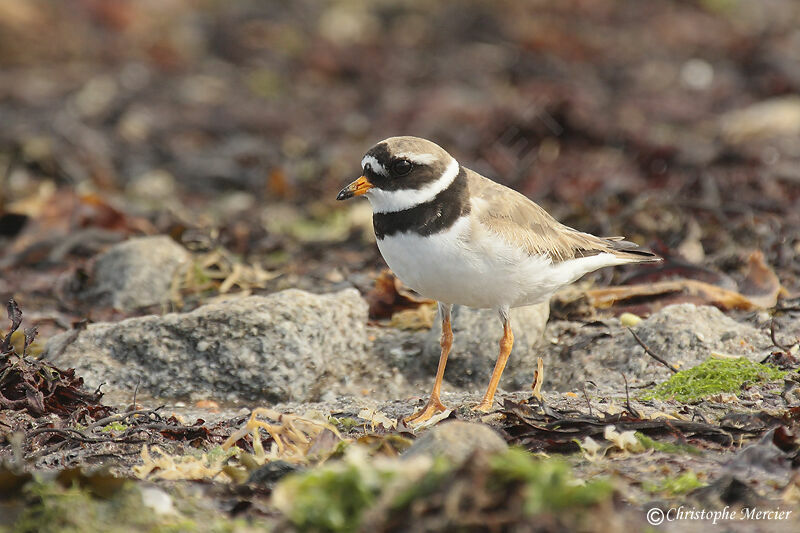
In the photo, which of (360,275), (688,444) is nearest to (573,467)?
(688,444)

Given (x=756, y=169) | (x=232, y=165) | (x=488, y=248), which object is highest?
(x=488, y=248)

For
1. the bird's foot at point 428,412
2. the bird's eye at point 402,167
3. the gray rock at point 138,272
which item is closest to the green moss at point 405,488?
the bird's foot at point 428,412

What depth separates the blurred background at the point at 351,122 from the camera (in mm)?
7051

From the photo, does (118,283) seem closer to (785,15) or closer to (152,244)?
(152,244)

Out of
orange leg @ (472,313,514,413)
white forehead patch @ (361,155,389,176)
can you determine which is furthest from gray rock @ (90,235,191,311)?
orange leg @ (472,313,514,413)

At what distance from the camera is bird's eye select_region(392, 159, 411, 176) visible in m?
4.42

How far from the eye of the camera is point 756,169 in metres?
8.02

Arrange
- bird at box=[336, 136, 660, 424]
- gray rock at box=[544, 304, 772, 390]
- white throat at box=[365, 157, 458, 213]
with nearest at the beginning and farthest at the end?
1. bird at box=[336, 136, 660, 424]
2. white throat at box=[365, 157, 458, 213]
3. gray rock at box=[544, 304, 772, 390]

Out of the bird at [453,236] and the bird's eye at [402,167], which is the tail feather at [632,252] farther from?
the bird's eye at [402,167]

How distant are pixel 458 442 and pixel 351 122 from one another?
308 inches

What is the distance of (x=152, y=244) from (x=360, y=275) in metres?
1.40

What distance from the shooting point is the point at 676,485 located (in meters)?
3.19

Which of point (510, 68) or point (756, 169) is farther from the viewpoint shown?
point (510, 68)

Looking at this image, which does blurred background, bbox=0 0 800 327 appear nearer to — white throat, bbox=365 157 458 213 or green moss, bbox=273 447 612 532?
white throat, bbox=365 157 458 213
